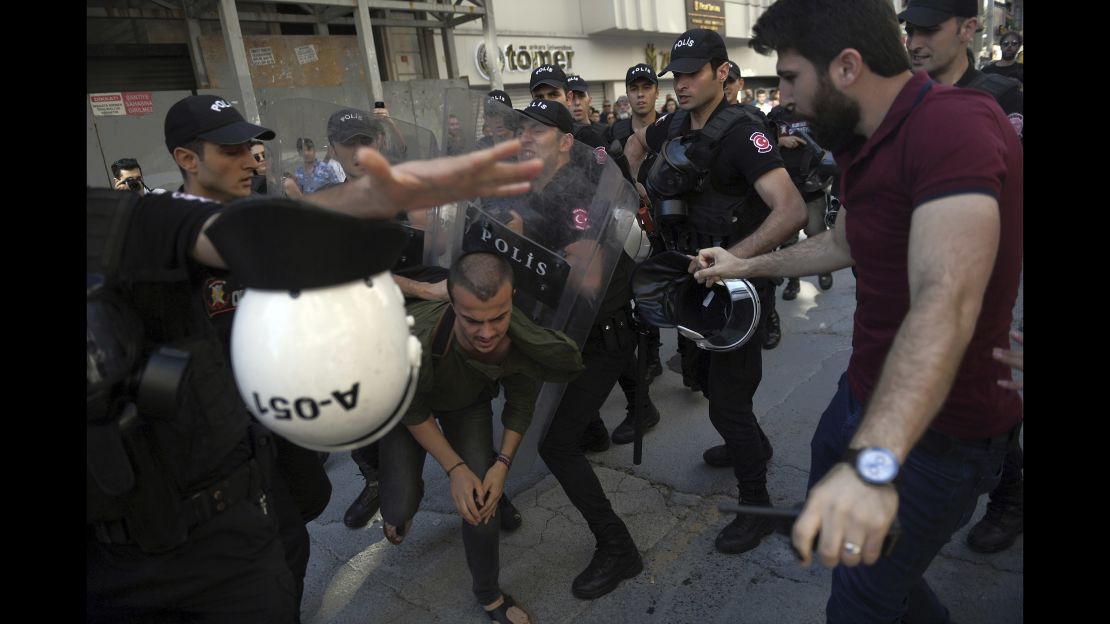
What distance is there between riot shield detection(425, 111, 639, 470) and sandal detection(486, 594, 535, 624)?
978mm

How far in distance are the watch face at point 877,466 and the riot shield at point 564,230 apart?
4.90 ft

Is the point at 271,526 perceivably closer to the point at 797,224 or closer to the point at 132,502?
the point at 132,502

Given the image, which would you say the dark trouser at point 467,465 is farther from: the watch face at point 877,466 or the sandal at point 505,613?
the watch face at point 877,466

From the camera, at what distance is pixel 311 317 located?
3.70 feet

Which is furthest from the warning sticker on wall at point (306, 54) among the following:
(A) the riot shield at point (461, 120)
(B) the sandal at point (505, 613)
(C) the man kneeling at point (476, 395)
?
(B) the sandal at point (505, 613)

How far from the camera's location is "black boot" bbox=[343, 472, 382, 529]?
3.12 metres

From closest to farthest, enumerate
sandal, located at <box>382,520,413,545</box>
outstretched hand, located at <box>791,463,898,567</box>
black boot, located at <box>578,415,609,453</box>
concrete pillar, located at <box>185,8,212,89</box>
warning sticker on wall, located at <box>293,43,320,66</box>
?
outstretched hand, located at <box>791,463,898,567</box>, sandal, located at <box>382,520,413,545</box>, black boot, located at <box>578,415,609,453</box>, concrete pillar, located at <box>185,8,212,89</box>, warning sticker on wall, located at <box>293,43,320,66</box>

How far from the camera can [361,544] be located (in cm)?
297

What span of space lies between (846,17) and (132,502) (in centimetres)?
192

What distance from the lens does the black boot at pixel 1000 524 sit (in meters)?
2.45

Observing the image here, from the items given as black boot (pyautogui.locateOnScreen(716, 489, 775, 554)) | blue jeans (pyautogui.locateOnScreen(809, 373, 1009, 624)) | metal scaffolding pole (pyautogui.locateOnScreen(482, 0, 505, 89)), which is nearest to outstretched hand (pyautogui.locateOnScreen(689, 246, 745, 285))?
blue jeans (pyautogui.locateOnScreen(809, 373, 1009, 624))

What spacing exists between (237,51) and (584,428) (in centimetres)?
868

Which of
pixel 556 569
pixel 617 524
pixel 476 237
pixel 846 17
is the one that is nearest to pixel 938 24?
pixel 846 17

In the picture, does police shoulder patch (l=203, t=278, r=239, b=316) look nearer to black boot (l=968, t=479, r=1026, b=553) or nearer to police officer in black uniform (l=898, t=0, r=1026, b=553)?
black boot (l=968, t=479, r=1026, b=553)
